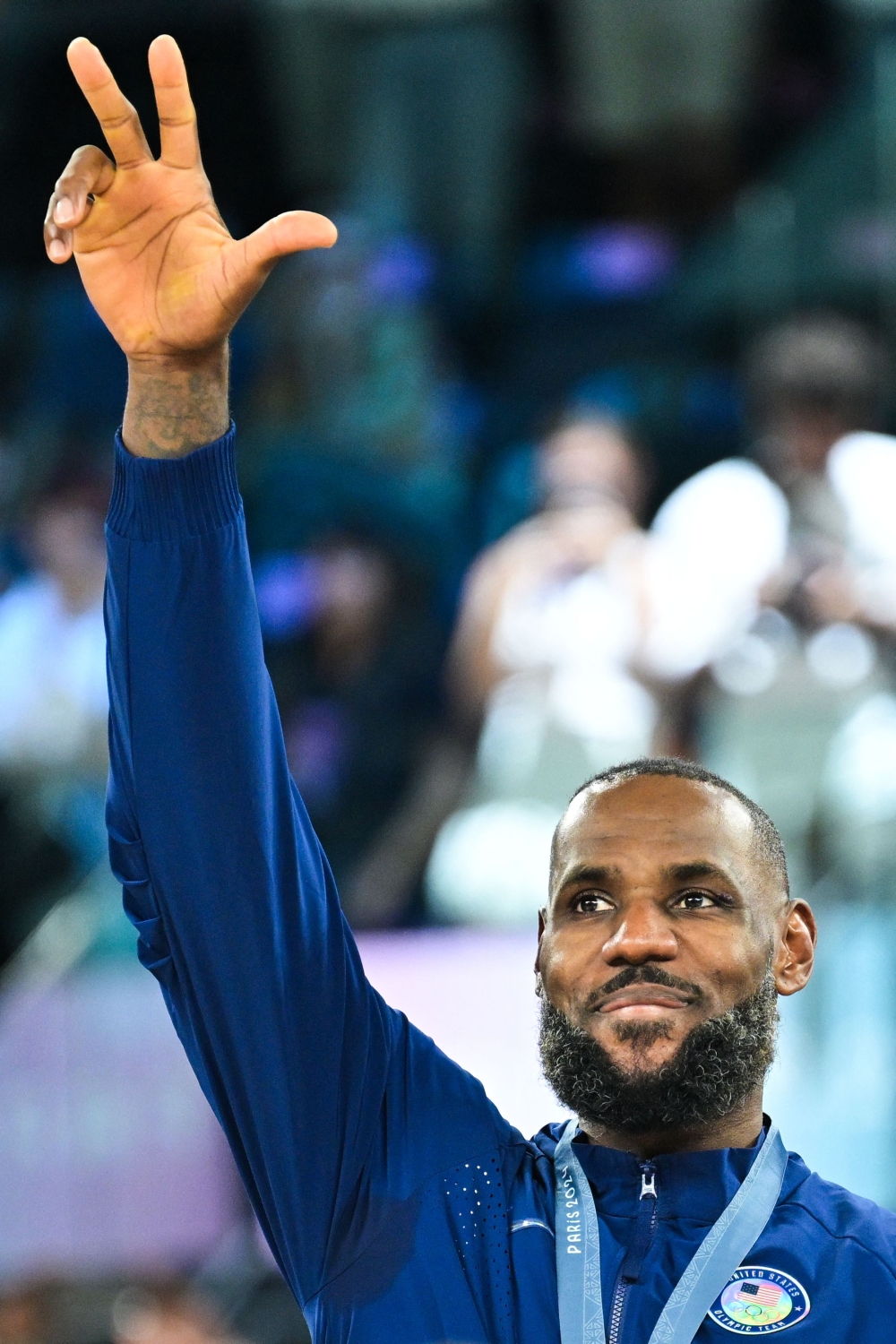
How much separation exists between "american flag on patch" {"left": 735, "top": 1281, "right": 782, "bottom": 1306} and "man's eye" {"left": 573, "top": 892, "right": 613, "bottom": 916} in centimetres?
47

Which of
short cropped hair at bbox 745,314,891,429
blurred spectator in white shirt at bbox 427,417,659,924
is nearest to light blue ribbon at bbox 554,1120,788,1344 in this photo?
blurred spectator in white shirt at bbox 427,417,659,924

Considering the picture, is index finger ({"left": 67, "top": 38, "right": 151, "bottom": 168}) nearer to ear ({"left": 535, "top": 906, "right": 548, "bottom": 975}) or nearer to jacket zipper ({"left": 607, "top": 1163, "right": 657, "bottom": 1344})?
ear ({"left": 535, "top": 906, "right": 548, "bottom": 975})

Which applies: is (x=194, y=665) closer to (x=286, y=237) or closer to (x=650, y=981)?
(x=286, y=237)

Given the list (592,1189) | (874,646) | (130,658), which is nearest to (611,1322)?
(592,1189)

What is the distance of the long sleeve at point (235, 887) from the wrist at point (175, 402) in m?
0.02

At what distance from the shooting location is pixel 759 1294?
2227 millimetres

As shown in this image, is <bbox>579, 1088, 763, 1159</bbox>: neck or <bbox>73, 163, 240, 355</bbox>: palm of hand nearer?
<bbox>73, 163, 240, 355</bbox>: palm of hand

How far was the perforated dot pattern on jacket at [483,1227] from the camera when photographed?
228 cm

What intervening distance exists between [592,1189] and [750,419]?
406cm

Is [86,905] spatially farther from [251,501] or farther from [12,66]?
[12,66]

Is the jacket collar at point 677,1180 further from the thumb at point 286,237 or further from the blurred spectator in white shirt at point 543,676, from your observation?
the blurred spectator in white shirt at point 543,676

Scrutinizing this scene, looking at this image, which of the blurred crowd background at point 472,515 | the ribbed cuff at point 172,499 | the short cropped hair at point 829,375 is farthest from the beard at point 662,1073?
the short cropped hair at point 829,375

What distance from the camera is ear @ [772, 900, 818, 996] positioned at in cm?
251

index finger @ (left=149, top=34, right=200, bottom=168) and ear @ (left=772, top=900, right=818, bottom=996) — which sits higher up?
index finger @ (left=149, top=34, right=200, bottom=168)
